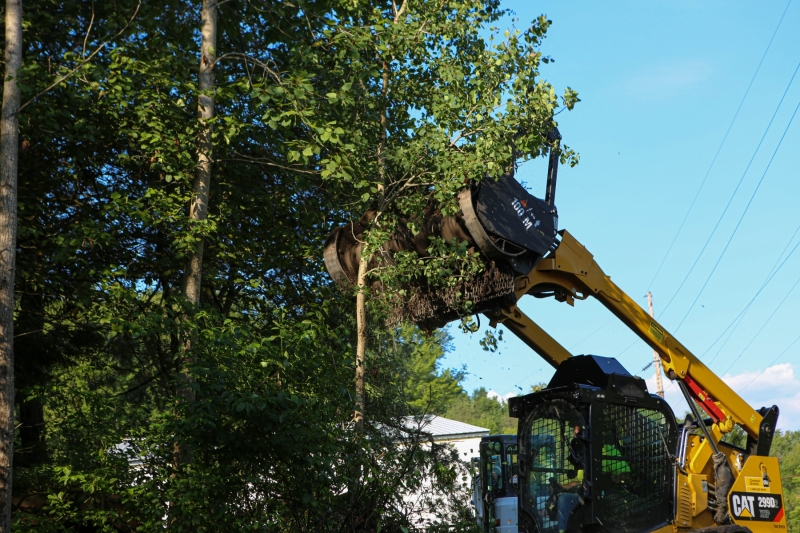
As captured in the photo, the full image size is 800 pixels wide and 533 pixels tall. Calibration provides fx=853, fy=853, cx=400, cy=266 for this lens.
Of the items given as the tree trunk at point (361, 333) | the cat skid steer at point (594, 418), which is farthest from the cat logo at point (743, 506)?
the tree trunk at point (361, 333)

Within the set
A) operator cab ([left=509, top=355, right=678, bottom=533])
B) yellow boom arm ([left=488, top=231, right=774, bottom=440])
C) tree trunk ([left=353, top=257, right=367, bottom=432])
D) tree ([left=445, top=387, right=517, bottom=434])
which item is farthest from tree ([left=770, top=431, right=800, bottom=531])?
tree ([left=445, top=387, right=517, bottom=434])

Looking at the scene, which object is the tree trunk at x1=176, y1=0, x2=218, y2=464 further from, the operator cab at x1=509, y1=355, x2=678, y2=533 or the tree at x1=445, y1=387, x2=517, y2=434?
the tree at x1=445, y1=387, x2=517, y2=434

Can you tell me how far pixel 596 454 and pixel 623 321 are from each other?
220 cm

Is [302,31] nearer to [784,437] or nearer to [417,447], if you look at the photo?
[417,447]

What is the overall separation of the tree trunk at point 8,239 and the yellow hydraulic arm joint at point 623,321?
5309mm

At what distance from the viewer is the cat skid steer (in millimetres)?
9109

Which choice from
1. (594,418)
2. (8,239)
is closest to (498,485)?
(594,418)

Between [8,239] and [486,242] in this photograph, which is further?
[486,242]

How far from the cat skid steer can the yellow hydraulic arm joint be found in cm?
1

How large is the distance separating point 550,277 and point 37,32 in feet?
24.1

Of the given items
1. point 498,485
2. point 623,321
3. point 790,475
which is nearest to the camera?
point 498,485

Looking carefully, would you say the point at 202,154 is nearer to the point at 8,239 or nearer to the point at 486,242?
the point at 8,239

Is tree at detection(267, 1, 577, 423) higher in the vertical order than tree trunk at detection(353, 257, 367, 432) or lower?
higher

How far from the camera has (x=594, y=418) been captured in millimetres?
9000
